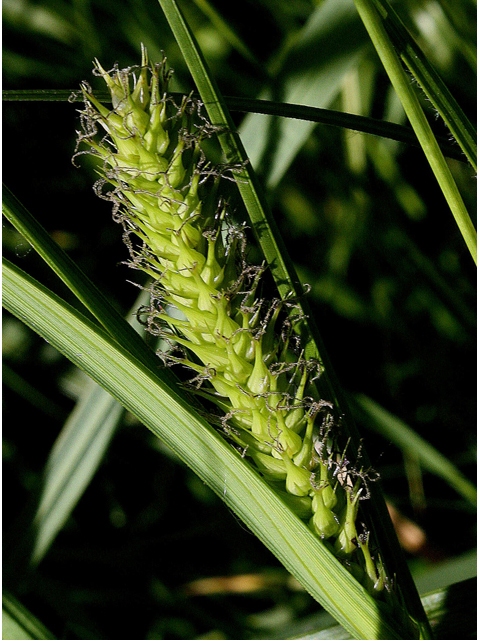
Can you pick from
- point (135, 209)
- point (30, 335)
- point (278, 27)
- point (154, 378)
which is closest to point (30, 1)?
point (278, 27)

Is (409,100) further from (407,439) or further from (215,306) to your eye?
(407,439)

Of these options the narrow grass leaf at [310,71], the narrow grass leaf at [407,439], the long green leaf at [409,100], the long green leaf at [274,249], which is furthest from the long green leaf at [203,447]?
the narrow grass leaf at [407,439]

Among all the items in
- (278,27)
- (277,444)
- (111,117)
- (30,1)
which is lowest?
(277,444)

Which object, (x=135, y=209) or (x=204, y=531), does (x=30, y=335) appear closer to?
(x=204, y=531)

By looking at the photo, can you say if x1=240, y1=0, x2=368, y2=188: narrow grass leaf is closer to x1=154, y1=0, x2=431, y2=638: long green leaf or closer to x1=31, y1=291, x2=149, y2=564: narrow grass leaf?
x1=154, y1=0, x2=431, y2=638: long green leaf

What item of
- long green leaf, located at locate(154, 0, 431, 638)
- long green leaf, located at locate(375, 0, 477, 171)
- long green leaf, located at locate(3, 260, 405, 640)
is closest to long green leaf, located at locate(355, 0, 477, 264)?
long green leaf, located at locate(375, 0, 477, 171)

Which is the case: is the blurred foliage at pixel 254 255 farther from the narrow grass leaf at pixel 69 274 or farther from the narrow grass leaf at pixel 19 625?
the narrow grass leaf at pixel 69 274
